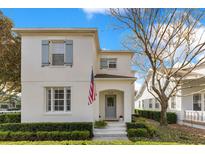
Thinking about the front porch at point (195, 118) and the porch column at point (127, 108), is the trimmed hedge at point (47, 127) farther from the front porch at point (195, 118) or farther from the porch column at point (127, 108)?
the front porch at point (195, 118)

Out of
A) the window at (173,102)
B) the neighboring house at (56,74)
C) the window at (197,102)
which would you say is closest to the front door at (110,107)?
the neighboring house at (56,74)

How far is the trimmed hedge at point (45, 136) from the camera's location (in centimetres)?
1162

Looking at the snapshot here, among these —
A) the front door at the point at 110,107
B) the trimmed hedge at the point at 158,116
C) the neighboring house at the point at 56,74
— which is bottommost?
the trimmed hedge at the point at 158,116

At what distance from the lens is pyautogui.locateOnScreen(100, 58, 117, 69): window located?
18.6m

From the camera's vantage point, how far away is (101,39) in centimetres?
1662

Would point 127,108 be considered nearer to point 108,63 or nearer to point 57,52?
point 108,63

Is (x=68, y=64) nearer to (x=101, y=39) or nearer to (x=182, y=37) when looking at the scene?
(x=101, y=39)

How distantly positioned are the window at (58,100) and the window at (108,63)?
574cm

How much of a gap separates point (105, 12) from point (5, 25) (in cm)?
1010

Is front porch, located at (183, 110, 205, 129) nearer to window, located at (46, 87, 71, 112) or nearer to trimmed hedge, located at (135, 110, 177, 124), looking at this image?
→ trimmed hedge, located at (135, 110, 177, 124)

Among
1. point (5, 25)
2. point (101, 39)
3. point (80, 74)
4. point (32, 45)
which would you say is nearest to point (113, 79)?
point (80, 74)

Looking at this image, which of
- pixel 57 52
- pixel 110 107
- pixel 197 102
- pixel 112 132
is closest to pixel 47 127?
pixel 112 132

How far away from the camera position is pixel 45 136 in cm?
1173
